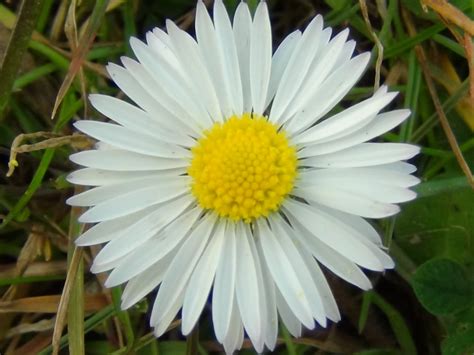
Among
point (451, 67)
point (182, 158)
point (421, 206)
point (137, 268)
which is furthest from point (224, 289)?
point (451, 67)

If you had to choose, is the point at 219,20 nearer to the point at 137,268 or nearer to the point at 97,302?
the point at 137,268

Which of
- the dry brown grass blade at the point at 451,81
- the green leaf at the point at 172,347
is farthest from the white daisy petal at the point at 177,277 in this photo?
the dry brown grass blade at the point at 451,81

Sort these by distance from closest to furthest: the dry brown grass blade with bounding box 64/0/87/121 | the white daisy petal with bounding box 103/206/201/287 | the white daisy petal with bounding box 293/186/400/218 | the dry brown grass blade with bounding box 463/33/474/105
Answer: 1. the white daisy petal with bounding box 293/186/400/218
2. the white daisy petal with bounding box 103/206/201/287
3. the dry brown grass blade with bounding box 463/33/474/105
4. the dry brown grass blade with bounding box 64/0/87/121

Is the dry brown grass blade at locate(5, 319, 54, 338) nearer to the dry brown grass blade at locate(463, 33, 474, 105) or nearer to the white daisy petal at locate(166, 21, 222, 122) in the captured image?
the white daisy petal at locate(166, 21, 222, 122)

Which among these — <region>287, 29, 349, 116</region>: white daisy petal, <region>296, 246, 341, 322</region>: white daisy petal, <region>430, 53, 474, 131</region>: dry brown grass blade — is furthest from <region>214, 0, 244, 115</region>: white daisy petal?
<region>430, 53, 474, 131</region>: dry brown grass blade

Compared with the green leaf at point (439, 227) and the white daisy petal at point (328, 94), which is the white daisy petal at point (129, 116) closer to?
the white daisy petal at point (328, 94)

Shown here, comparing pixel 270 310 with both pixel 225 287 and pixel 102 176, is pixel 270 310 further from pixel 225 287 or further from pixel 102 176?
pixel 102 176
